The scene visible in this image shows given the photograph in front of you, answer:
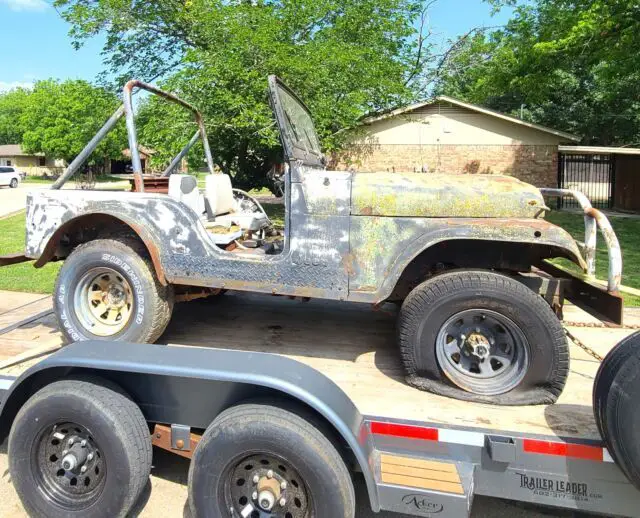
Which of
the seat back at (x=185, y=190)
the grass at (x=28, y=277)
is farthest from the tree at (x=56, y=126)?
the seat back at (x=185, y=190)

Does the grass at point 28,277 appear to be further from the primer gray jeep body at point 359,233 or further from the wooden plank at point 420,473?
the wooden plank at point 420,473

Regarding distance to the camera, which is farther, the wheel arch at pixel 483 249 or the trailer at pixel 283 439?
the wheel arch at pixel 483 249

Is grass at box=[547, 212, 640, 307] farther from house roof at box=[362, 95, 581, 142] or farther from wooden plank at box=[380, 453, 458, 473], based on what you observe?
house roof at box=[362, 95, 581, 142]

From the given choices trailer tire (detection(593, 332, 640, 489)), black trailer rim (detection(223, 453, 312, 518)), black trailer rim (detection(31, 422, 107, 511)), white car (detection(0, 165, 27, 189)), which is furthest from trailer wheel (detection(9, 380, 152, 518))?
white car (detection(0, 165, 27, 189))

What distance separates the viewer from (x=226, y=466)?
2.46 meters

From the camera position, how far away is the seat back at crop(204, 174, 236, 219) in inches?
184

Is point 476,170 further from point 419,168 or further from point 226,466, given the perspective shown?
point 226,466

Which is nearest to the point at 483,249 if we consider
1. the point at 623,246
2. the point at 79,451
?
the point at 79,451

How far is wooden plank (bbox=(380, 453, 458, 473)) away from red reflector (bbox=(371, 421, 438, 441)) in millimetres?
96

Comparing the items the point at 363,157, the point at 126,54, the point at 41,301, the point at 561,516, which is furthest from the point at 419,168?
the point at 561,516

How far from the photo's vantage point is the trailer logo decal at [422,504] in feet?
7.51

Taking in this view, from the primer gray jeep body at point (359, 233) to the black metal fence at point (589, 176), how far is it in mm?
18186

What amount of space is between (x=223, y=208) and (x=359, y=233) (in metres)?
1.90

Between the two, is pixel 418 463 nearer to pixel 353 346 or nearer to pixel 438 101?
pixel 353 346
